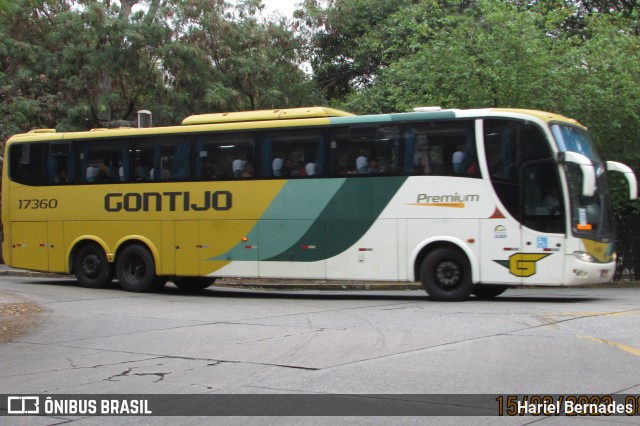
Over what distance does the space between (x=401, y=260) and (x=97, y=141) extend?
793 centimetres

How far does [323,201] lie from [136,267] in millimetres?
5194

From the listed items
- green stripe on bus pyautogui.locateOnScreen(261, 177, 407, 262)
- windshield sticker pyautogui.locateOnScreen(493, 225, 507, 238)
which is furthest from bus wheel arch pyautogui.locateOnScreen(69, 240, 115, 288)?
windshield sticker pyautogui.locateOnScreen(493, 225, 507, 238)

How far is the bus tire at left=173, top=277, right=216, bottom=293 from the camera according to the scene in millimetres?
20422

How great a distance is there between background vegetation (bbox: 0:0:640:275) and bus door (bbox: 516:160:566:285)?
6.84 metres

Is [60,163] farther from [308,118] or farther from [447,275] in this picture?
[447,275]

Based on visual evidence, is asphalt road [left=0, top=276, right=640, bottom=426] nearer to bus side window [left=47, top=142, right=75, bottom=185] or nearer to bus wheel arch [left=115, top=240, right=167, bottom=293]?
bus wheel arch [left=115, top=240, right=167, bottom=293]

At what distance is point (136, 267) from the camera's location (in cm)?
1933

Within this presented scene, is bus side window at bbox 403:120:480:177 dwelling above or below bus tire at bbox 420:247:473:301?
above

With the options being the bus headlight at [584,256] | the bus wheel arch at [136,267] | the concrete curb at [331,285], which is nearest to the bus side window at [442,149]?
the bus headlight at [584,256]

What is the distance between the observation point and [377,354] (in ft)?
31.4

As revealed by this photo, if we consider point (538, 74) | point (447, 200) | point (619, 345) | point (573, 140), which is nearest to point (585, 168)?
point (573, 140)

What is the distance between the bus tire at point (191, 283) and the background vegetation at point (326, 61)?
26.6ft

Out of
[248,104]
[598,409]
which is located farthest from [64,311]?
[248,104]

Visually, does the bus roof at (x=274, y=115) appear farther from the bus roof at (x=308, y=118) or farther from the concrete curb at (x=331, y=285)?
the concrete curb at (x=331, y=285)
